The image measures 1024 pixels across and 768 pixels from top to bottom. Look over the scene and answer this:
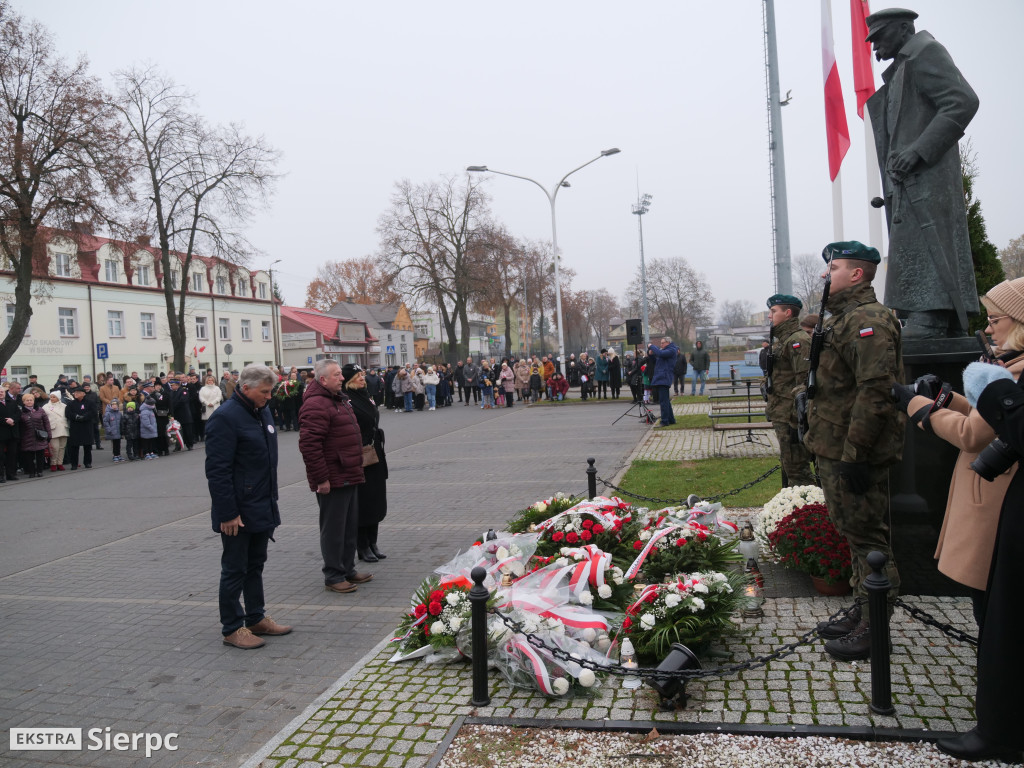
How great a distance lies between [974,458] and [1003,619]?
0.66m

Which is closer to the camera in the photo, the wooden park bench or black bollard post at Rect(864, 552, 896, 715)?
black bollard post at Rect(864, 552, 896, 715)

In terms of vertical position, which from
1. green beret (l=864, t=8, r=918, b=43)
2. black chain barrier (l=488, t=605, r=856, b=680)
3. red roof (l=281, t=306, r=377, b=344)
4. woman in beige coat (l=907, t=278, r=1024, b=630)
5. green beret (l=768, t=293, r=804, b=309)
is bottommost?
black chain barrier (l=488, t=605, r=856, b=680)

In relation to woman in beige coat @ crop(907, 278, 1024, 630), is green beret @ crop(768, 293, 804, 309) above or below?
above

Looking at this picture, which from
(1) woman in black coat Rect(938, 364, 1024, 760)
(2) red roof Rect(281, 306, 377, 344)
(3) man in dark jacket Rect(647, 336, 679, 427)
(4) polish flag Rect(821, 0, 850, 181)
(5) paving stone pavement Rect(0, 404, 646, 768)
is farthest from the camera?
(2) red roof Rect(281, 306, 377, 344)

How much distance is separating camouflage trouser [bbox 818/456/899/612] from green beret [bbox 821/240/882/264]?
1.24 meters

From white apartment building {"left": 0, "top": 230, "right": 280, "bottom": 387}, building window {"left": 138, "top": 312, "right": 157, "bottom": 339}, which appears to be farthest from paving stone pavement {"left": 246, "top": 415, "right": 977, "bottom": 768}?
building window {"left": 138, "top": 312, "right": 157, "bottom": 339}

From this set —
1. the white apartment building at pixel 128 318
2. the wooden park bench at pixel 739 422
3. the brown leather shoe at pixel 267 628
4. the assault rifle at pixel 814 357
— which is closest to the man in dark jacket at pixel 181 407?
the white apartment building at pixel 128 318

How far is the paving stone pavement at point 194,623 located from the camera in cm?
425

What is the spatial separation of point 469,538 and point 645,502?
2.23 metres

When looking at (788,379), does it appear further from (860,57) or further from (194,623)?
(860,57)

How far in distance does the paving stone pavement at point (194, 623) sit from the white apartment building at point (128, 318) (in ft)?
70.3

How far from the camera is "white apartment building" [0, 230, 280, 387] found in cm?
3959

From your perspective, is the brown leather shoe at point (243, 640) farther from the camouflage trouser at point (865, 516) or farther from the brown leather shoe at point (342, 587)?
the camouflage trouser at point (865, 516)

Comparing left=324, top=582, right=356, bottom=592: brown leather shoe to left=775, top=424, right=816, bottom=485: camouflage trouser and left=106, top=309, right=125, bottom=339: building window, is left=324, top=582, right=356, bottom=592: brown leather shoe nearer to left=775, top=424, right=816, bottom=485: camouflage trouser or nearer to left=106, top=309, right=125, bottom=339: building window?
left=775, top=424, right=816, bottom=485: camouflage trouser
